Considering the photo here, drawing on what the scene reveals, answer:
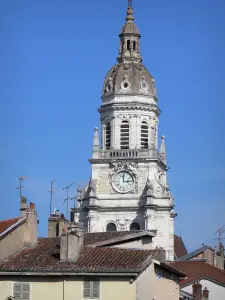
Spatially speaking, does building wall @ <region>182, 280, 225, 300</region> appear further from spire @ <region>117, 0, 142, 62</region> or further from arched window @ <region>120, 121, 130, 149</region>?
spire @ <region>117, 0, 142, 62</region>

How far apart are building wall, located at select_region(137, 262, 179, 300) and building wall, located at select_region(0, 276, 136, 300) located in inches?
24.6

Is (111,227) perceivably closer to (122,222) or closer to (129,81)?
(122,222)

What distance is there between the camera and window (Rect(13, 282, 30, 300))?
55.1 m

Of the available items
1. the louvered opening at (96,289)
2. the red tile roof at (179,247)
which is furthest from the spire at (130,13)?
the louvered opening at (96,289)

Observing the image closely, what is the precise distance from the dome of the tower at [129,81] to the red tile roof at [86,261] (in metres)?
81.2

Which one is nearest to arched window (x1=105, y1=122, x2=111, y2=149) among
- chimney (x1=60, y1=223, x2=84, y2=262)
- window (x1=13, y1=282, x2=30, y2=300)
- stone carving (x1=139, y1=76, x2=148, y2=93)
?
stone carving (x1=139, y1=76, x2=148, y2=93)

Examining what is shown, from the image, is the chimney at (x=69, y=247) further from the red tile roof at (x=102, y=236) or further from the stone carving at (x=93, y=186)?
the stone carving at (x=93, y=186)

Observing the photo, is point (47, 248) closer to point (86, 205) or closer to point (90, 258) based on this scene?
point (90, 258)

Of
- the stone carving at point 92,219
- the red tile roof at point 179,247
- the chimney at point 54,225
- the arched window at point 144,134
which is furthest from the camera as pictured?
the red tile roof at point 179,247

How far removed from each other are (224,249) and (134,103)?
713 inches

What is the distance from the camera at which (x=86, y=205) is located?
133 m

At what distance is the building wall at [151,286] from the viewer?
54000 millimetres

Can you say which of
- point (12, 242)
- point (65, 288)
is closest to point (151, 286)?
point (65, 288)

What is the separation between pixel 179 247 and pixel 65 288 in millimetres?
93369
